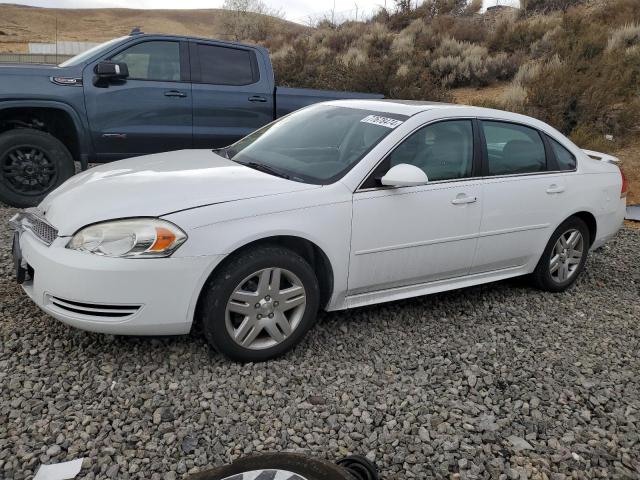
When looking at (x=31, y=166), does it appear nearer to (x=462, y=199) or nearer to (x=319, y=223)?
(x=319, y=223)

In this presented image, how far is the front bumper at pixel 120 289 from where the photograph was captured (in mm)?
2922

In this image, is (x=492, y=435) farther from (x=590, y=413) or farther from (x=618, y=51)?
(x=618, y=51)

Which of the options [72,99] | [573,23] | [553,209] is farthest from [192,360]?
[573,23]

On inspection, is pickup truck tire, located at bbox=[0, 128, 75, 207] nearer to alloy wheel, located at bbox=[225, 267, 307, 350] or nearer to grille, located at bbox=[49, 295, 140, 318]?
grille, located at bbox=[49, 295, 140, 318]

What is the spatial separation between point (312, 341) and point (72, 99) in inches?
162

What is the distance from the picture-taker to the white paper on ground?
238 centimetres

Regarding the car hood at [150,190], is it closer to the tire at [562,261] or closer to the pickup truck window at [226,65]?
the tire at [562,261]

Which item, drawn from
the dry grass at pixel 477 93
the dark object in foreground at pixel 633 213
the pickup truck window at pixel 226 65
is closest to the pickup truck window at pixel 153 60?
the pickup truck window at pixel 226 65

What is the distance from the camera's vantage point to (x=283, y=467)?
2264mm

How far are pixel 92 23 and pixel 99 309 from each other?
245 ft

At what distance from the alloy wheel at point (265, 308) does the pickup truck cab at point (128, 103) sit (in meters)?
3.70

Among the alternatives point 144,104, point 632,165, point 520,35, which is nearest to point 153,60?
point 144,104

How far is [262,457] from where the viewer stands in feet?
7.84

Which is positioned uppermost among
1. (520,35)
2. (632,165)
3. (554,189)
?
(520,35)
